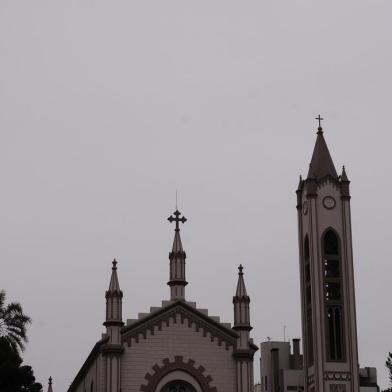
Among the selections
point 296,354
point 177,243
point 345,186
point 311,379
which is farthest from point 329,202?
point 296,354

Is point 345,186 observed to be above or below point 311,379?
above

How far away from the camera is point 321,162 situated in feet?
219

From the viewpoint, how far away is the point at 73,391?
218 feet

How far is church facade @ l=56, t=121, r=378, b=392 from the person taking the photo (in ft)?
178

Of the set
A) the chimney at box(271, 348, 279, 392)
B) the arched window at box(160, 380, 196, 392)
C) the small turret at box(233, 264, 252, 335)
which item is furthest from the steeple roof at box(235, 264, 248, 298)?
the chimney at box(271, 348, 279, 392)

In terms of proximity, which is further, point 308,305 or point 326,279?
point 308,305

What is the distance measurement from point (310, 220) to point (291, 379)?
19.3 m

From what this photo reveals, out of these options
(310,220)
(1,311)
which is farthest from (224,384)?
(1,311)

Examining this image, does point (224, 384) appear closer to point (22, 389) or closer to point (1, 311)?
point (22, 389)

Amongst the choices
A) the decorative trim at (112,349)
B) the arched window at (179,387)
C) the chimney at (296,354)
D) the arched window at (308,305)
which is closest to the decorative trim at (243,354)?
the arched window at (179,387)

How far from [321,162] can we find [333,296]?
346 inches

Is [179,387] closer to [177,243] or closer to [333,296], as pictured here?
[177,243]

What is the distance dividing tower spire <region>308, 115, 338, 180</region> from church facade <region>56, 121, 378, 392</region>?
6 centimetres

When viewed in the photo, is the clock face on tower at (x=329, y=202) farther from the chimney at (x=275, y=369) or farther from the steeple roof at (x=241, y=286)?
the chimney at (x=275, y=369)
